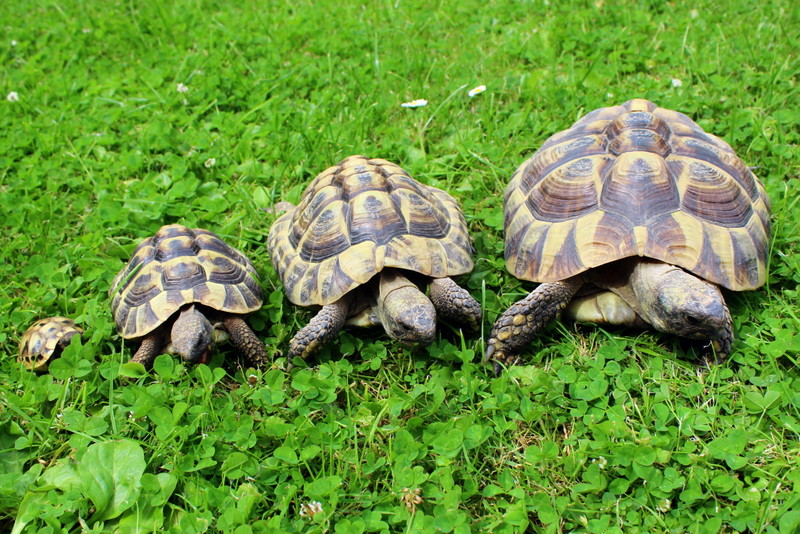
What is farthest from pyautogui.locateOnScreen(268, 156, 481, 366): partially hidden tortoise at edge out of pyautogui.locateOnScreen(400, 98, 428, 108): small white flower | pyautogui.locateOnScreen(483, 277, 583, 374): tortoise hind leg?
pyautogui.locateOnScreen(400, 98, 428, 108): small white flower

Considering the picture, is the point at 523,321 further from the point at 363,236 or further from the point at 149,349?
the point at 149,349

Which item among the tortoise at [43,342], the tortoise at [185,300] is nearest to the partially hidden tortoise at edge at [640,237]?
the tortoise at [185,300]

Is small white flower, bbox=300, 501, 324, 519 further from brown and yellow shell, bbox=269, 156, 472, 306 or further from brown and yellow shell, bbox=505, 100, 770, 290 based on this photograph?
brown and yellow shell, bbox=505, 100, 770, 290

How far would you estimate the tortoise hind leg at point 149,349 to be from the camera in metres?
2.80

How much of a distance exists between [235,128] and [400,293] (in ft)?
7.79

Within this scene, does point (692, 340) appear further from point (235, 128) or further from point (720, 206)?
point (235, 128)

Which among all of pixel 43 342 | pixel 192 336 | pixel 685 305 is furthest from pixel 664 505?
pixel 43 342

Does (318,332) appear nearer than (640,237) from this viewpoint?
No

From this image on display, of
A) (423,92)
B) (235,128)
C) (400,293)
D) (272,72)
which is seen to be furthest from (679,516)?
(272,72)

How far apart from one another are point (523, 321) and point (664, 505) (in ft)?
2.85

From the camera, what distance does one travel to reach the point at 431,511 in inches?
85.5

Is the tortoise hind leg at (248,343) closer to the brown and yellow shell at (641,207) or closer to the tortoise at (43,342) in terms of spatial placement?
the tortoise at (43,342)

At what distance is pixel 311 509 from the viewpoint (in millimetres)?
2127

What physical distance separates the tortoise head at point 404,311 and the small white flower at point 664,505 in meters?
1.00
